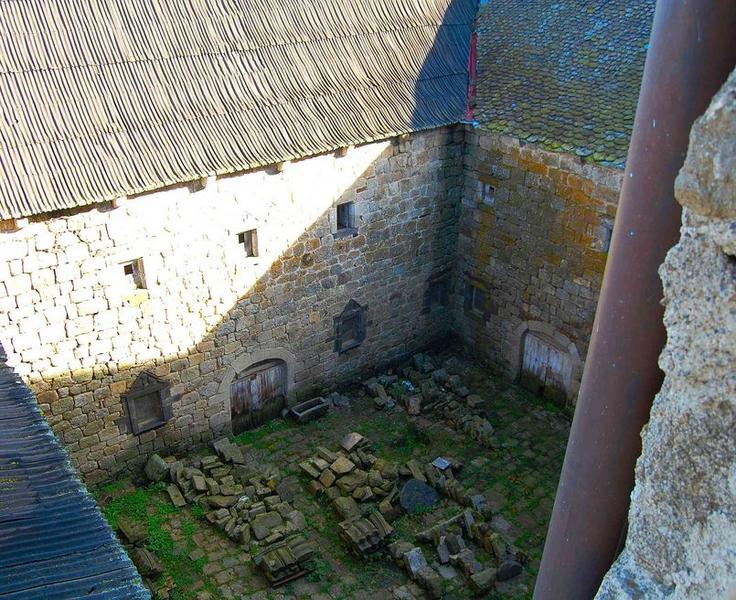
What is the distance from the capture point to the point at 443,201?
15.6 m

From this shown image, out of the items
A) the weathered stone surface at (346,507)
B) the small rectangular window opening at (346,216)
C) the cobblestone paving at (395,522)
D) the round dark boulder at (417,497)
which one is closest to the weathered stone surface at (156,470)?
the cobblestone paving at (395,522)

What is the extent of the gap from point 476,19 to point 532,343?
7.25 meters

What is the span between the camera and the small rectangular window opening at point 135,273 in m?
11.8

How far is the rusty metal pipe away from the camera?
2.93 m

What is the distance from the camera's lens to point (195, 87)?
1260cm

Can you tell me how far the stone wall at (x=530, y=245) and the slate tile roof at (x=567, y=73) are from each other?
38cm

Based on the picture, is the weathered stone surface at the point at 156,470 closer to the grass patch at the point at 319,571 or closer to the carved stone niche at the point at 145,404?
the carved stone niche at the point at 145,404

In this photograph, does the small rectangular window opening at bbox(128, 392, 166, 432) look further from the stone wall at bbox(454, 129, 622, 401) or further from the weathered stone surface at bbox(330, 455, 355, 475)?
the stone wall at bbox(454, 129, 622, 401)

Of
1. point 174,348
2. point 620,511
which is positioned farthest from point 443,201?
point 620,511

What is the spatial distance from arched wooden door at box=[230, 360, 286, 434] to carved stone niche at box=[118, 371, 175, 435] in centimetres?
132

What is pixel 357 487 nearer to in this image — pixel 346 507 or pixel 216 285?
pixel 346 507

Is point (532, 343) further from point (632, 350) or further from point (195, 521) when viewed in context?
point (632, 350)

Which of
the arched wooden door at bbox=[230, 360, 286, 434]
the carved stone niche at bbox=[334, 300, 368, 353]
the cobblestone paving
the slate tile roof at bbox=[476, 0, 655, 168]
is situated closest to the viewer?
the cobblestone paving

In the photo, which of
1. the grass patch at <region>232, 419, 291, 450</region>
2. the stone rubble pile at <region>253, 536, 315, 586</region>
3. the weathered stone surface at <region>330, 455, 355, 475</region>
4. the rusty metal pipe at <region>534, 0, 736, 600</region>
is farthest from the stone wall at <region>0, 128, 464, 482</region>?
the rusty metal pipe at <region>534, 0, 736, 600</region>
